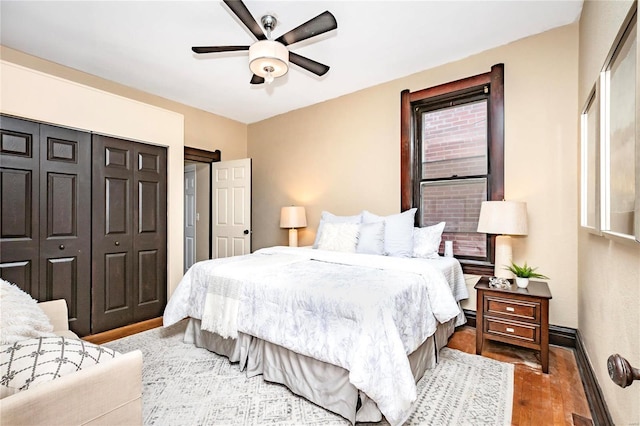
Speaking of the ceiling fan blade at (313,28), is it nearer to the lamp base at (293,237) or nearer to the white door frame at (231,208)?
the white door frame at (231,208)

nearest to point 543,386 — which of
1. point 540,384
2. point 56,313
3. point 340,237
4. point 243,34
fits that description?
point 540,384

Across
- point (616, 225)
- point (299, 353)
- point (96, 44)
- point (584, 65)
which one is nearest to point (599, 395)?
point (616, 225)

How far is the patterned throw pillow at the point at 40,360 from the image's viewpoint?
0.92 m

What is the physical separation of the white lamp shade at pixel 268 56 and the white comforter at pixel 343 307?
5.34ft

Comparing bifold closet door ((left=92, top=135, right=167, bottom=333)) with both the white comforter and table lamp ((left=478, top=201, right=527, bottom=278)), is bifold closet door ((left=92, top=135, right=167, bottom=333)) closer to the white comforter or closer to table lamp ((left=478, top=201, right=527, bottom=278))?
the white comforter

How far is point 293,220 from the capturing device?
14.2ft

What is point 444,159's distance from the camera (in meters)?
3.48

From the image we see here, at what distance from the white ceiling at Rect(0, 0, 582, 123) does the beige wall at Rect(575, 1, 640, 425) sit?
734 mm

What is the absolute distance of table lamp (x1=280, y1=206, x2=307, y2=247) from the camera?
434 centimetres

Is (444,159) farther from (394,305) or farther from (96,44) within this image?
(96,44)

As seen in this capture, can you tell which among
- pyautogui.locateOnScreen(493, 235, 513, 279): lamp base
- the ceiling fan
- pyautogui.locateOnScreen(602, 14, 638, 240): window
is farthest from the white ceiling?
pyautogui.locateOnScreen(493, 235, 513, 279): lamp base

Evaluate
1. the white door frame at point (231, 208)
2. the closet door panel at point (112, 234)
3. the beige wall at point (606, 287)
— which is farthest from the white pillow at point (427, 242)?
the closet door panel at point (112, 234)

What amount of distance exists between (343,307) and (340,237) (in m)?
1.60

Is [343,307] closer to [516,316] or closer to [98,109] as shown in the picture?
[516,316]
